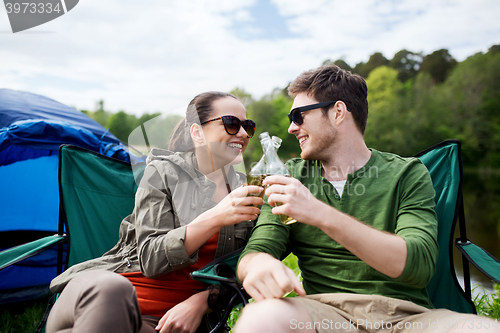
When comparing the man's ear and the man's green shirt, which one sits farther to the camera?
the man's ear

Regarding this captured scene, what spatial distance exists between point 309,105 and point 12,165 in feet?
10.5

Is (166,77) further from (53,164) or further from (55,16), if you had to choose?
(53,164)

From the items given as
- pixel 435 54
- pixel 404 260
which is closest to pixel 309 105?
pixel 404 260

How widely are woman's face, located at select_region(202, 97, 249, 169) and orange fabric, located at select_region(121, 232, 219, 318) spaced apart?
61 cm

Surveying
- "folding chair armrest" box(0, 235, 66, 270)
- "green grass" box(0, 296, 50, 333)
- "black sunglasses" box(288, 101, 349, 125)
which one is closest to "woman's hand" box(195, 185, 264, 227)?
"black sunglasses" box(288, 101, 349, 125)

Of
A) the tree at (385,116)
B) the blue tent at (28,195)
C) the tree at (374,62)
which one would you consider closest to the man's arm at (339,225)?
the blue tent at (28,195)

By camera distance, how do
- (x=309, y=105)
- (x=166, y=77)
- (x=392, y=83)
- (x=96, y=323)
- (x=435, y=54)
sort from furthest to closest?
(x=435, y=54)
(x=392, y=83)
(x=309, y=105)
(x=166, y=77)
(x=96, y=323)

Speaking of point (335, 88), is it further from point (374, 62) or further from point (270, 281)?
point (374, 62)

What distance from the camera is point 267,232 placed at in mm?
1631

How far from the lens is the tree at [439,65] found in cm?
5016

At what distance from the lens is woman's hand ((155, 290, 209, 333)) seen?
149 centimetres

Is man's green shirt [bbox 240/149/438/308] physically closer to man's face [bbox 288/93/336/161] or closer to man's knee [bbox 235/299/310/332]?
man's face [bbox 288/93/336/161]

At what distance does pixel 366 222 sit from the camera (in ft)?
5.38

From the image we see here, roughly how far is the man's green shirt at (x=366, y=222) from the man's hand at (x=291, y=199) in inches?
16.4
